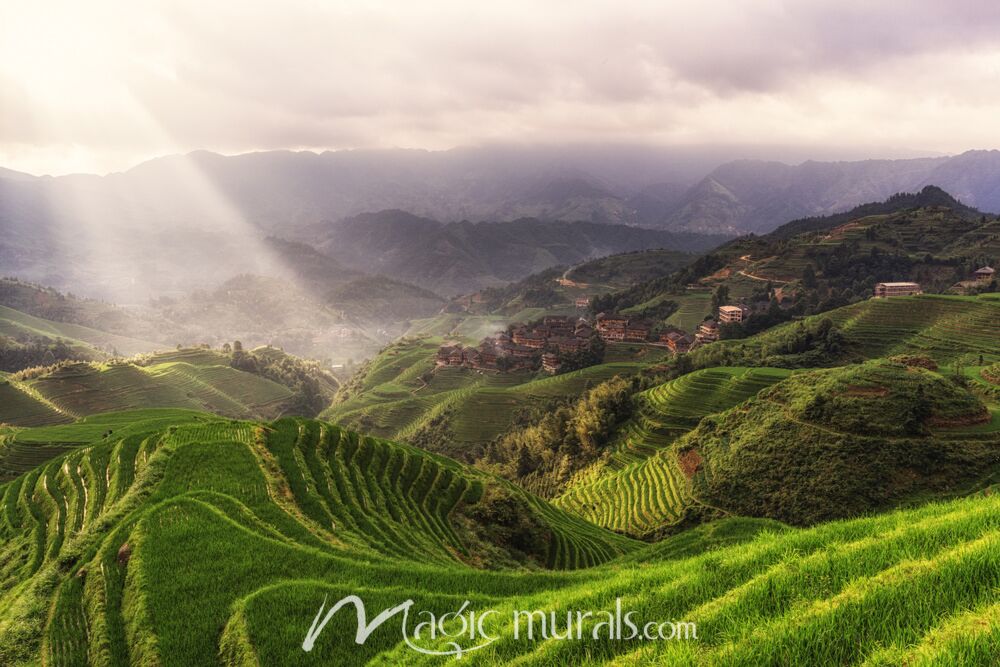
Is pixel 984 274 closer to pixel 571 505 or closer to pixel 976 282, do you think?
pixel 976 282

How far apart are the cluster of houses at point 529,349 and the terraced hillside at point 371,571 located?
66714 mm

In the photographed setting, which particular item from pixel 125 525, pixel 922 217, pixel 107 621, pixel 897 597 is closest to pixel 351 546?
pixel 107 621

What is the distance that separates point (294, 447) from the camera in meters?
21.1

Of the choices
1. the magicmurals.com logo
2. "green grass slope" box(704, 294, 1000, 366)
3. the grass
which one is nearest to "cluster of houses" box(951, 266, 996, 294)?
"green grass slope" box(704, 294, 1000, 366)

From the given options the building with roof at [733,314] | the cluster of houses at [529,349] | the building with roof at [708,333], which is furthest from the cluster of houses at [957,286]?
the cluster of houses at [529,349]

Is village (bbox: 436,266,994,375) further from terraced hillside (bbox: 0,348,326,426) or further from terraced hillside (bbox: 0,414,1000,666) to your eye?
terraced hillside (bbox: 0,414,1000,666)

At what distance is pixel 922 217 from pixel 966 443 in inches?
4878

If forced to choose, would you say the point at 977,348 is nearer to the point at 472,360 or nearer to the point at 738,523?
the point at 738,523

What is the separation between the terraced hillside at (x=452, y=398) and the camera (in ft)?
233

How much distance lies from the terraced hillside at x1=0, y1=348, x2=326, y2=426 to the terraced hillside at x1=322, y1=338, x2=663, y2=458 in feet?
65.2

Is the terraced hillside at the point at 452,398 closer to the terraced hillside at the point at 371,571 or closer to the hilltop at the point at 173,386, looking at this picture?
the hilltop at the point at 173,386

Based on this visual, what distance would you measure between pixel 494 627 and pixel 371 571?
5484 mm

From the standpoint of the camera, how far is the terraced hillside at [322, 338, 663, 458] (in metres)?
71.1

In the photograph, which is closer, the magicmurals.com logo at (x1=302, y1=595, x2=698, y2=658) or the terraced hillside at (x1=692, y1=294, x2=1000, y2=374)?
the magicmurals.com logo at (x1=302, y1=595, x2=698, y2=658)
